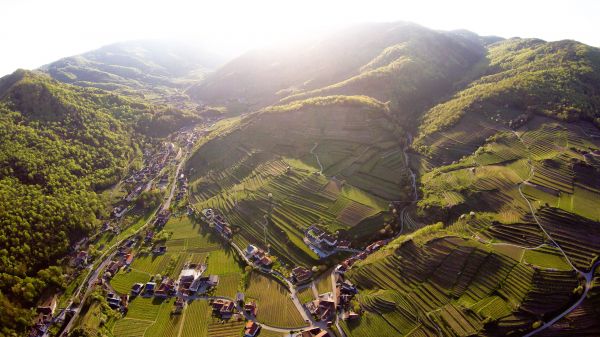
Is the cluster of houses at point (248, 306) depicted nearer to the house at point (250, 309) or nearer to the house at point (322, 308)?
the house at point (250, 309)

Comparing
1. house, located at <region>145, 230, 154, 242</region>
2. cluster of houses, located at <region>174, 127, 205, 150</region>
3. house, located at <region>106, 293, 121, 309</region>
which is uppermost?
cluster of houses, located at <region>174, 127, 205, 150</region>

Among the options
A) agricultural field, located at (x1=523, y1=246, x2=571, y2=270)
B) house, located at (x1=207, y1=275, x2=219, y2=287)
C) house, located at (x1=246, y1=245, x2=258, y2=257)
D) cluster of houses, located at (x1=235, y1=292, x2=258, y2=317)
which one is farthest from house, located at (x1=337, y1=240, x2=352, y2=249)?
agricultural field, located at (x1=523, y1=246, x2=571, y2=270)

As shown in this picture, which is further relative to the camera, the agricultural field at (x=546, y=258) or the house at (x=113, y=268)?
the house at (x=113, y=268)

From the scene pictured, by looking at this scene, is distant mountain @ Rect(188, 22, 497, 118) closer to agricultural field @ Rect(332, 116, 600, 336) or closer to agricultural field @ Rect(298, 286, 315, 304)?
agricultural field @ Rect(332, 116, 600, 336)

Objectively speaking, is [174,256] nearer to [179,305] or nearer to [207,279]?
[207,279]

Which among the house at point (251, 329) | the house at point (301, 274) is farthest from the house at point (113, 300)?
the house at point (301, 274)
